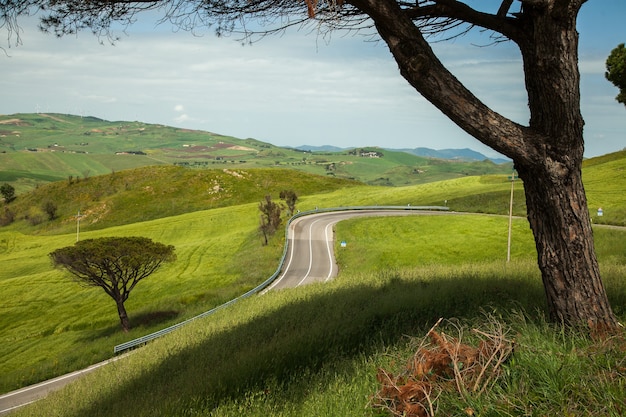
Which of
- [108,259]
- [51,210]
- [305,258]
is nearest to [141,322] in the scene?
[108,259]

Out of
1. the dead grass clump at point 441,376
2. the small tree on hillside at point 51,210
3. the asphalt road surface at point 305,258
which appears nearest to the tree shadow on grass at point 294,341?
the dead grass clump at point 441,376

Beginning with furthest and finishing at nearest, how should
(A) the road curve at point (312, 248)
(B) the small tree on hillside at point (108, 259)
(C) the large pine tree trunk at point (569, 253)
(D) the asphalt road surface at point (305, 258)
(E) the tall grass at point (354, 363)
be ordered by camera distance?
(A) the road curve at point (312, 248) < (B) the small tree on hillside at point (108, 259) < (D) the asphalt road surface at point (305, 258) < (C) the large pine tree trunk at point (569, 253) < (E) the tall grass at point (354, 363)

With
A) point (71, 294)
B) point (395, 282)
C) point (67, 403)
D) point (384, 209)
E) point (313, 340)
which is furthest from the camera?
point (384, 209)

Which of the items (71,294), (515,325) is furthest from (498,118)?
(71,294)

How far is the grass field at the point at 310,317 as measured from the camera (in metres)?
4.64

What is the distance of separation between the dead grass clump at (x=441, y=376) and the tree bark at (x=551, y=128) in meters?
1.50

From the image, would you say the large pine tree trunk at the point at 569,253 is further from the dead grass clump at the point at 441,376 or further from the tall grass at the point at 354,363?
the dead grass clump at the point at 441,376

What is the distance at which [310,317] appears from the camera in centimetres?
919

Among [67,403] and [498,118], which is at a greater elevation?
[498,118]

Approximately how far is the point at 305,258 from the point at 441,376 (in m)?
44.7

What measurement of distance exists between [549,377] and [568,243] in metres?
2.01

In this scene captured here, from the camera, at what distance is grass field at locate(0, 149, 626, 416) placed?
4.64 meters

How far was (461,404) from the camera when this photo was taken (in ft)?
12.3

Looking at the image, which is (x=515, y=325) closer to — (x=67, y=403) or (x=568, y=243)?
(x=568, y=243)
